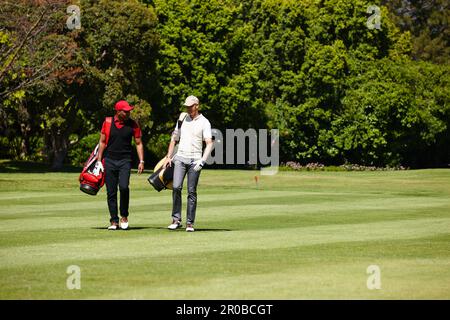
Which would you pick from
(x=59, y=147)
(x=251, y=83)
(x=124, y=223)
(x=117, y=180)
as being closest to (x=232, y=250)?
(x=124, y=223)

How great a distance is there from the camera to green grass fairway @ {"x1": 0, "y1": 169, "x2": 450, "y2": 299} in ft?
36.2

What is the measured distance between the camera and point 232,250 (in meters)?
14.8

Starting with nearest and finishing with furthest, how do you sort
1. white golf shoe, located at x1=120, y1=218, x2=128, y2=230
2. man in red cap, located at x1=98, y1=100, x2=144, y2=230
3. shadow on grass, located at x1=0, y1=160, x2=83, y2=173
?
man in red cap, located at x1=98, y1=100, x2=144, y2=230, white golf shoe, located at x1=120, y1=218, x2=128, y2=230, shadow on grass, located at x1=0, y1=160, x2=83, y2=173

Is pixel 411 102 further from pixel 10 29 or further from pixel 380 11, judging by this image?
pixel 10 29

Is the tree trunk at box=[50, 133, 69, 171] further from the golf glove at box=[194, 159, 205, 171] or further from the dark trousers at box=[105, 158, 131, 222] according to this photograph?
the golf glove at box=[194, 159, 205, 171]

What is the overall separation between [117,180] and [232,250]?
4.07m

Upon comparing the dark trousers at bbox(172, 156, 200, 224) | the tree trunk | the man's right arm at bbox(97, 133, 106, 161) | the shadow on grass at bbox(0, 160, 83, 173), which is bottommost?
the shadow on grass at bbox(0, 160, 83, 173)

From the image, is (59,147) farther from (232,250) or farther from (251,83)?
(232,250)

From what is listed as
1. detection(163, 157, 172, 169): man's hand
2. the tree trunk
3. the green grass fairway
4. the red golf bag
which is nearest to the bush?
the tree trunk

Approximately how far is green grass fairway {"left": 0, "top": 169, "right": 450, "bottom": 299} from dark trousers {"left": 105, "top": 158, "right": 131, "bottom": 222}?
510 millimetres

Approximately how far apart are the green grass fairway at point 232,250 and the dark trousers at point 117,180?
51cm

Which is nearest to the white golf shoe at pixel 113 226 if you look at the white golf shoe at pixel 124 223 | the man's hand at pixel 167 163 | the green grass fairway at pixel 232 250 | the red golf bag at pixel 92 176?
the white golf shoe at pixel 124 223

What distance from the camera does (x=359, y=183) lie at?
43875 millimetres

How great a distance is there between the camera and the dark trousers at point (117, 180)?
18000 millimetres
